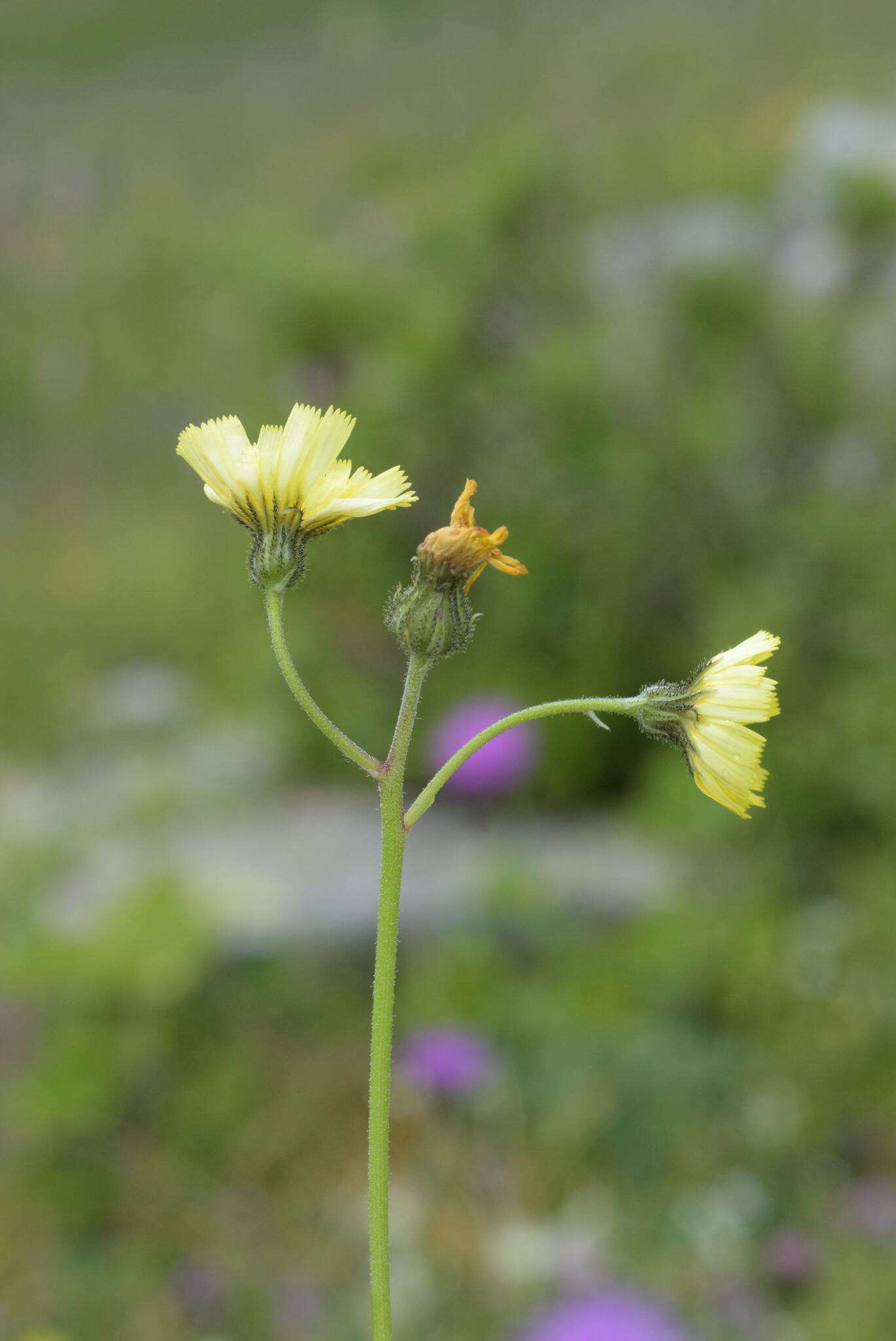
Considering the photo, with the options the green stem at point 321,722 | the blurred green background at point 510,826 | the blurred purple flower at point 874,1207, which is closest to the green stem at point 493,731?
the green stem at point 321,722

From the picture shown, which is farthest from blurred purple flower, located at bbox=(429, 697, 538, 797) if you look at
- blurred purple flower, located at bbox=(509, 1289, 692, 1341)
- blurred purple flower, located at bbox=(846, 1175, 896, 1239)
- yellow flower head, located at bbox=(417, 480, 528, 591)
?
yellow flower head, located at bbox=(417, 480, 528, 591)

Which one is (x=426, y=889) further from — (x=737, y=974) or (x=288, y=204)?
(x=288, y=204)

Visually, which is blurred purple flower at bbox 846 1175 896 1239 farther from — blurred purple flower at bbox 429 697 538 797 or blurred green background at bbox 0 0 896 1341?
blurred purple flower at bbox 429 697 538 797

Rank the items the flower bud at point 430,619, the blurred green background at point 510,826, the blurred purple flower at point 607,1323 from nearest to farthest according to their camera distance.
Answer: the flower bud at point 430,619, the blurred purple flower at point 607,1323, the blurred green background at point 510,826

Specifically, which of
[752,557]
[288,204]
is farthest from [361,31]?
[752,557]

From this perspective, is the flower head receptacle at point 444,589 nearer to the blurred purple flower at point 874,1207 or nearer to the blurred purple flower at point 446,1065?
the blurred purple flower at point 446,1065

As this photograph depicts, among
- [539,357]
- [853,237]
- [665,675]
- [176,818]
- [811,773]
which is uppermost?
[853,237]
